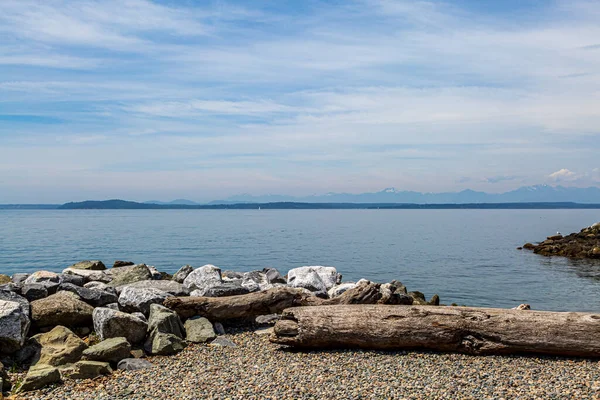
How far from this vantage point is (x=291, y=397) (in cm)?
835

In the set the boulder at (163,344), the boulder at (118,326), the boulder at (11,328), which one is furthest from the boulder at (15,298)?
the boulder at (163,344)

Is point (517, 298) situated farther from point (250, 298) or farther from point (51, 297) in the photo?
point (51, 297)

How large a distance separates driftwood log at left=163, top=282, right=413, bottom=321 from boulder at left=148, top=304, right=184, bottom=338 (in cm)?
66

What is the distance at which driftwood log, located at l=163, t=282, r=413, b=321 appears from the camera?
41.1 feet

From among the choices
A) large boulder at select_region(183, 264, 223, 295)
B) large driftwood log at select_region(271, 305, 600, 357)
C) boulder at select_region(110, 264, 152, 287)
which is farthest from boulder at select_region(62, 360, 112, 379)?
boulder at select_region(110, 264, 152, 287)

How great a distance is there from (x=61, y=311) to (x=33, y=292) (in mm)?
1432

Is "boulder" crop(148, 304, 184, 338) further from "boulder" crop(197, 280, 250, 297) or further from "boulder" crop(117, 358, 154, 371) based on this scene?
"boulder" crop(197, 280, 250, 297)

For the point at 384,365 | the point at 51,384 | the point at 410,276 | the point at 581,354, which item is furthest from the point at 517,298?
the point at 51,384

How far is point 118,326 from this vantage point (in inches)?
444

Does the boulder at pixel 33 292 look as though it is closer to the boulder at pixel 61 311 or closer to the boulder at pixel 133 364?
the boulder at pixel 61 311

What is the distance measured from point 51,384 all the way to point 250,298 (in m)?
5.01

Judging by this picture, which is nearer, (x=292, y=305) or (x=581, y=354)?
(x=581, y=354)

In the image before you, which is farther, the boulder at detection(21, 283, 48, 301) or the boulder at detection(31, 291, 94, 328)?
the boulder at detection(21, 283, 48, 301)

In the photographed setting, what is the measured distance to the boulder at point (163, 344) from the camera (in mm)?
10969
